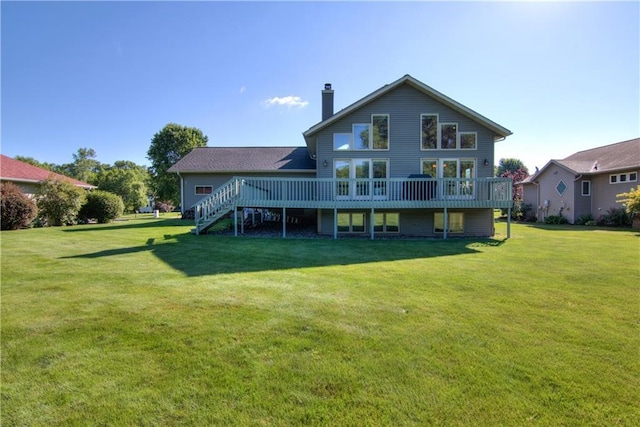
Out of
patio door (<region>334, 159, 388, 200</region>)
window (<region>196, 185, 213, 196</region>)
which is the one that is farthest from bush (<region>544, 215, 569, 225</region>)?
window (<region>196, 185, 213, 196</region>)

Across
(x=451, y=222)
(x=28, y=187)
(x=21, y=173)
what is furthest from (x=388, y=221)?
(x=21, y=173)

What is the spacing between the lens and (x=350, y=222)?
46.0ft

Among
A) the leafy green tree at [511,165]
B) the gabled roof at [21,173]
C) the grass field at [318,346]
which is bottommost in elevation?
the grass field at [318,346]

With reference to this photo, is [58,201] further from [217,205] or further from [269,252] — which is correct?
[269,252]

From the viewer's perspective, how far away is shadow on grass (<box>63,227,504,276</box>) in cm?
711

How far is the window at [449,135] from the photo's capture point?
13812 millimetres

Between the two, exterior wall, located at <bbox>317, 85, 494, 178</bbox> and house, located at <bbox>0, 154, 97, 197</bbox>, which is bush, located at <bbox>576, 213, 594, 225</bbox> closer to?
exterior wall, located at <bbox>317, 85, 494, 178</bbox>

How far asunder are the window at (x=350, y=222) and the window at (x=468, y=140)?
562 cm

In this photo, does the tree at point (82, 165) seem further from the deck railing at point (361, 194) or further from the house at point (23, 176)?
the deck railing at point (361, 194)

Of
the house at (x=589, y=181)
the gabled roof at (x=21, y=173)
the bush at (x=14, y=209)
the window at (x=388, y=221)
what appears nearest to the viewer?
the window at (x=388, y=221)

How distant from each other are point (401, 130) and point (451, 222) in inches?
189

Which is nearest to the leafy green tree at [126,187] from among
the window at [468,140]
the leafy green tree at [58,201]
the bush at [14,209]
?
the leafy green tree at [58,201]

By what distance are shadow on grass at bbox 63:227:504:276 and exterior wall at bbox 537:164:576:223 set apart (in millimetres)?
15205

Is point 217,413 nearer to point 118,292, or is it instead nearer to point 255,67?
point 118,292
